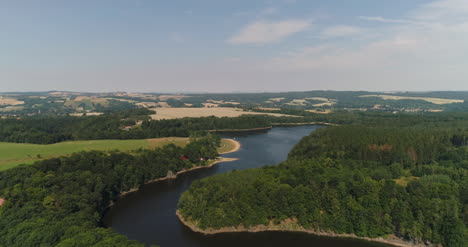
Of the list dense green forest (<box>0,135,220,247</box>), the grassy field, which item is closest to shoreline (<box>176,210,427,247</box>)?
dense green forest (<box>0,135,220,247</box>)

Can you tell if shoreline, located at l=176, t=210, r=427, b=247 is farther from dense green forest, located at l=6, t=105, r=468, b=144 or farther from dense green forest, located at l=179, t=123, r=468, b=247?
dense green forest, located at l=6, t=105, r=468, b=144

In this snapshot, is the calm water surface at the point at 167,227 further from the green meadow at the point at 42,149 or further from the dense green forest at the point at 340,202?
the green meadow at the point at 42,149

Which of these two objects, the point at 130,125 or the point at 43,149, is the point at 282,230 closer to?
the point at 43,149

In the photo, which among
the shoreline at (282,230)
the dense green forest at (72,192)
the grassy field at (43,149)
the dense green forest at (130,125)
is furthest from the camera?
the dense green forest at (130,125)

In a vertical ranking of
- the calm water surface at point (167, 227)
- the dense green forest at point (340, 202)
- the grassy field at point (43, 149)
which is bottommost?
the calm water surface at point (167, 227)

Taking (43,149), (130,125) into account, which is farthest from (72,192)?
(130,125)

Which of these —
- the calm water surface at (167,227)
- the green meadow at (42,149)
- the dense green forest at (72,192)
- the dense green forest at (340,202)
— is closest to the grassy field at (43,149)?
the green meadow at (42,149)

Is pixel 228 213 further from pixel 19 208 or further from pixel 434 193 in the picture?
pixel 434 193

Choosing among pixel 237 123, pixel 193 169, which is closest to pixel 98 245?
pixel 193 169

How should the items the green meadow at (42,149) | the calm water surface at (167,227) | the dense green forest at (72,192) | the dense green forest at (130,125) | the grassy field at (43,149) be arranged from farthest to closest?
the dense green forest at (130,125) < the grassy field at (43,149) < the green meadow at (42,149) < the calm water surface at (167,227) < the dense green forest at (72,192)

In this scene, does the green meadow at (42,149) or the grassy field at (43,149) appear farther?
the grassy field at (43,149)
